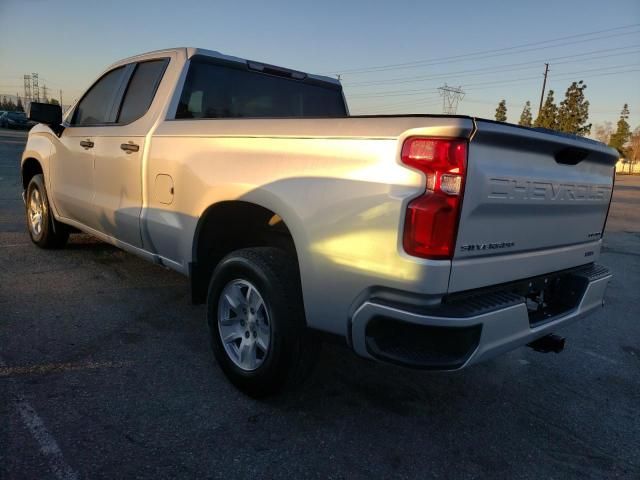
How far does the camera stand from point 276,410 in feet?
8.81

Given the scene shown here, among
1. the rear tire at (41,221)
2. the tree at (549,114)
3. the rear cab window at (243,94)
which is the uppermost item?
the tree at (549,114)

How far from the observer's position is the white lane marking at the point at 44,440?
2.10 metres

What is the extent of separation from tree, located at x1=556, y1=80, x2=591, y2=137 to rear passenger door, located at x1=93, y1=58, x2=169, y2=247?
70.7m

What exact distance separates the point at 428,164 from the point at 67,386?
7.46 feet

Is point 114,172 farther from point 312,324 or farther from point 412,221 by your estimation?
point 412,221

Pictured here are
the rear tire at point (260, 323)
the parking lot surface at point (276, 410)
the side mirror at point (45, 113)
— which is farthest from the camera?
the side mirror at point (45, 113)

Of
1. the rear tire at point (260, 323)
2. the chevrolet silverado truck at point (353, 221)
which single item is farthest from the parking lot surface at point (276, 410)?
the chevrolet silverado truck at point (353, 221)

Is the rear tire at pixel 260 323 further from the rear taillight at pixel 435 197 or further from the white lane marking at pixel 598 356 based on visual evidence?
the white lane marking at pixel 598 356

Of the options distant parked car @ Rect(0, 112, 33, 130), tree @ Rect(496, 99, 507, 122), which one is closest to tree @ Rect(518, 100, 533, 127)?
tree @ Rect(496, 99, 507, 122)

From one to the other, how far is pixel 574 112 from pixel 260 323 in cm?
7381

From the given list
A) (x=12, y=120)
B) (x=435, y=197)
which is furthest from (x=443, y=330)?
(x=12, y=120)

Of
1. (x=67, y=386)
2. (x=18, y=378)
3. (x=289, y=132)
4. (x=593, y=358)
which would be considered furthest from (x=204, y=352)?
(x=593, y=358)

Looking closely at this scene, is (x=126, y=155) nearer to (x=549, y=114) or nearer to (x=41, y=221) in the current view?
(x=41, y=221)

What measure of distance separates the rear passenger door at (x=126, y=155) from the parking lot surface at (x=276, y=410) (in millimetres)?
722
